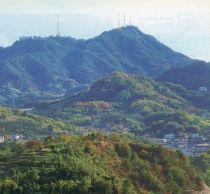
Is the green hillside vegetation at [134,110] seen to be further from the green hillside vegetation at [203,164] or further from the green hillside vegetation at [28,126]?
the green hillside vegetation at [203,164]

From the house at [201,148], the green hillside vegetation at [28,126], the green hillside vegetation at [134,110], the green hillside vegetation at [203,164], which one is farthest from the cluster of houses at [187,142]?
the green hillside vegetation at [203,164]

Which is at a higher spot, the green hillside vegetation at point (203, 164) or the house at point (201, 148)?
the green hillside vegetation at point (203, 164)

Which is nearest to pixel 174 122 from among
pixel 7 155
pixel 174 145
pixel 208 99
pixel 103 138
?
pixel 174 145

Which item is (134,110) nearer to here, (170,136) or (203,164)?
(170,136)

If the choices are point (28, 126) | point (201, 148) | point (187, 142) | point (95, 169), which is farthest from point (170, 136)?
point (95, 169)

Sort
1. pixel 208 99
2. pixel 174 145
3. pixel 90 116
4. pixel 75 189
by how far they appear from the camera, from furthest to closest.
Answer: pixel 208 99 → pixel 90 116 → pixel 174 145 → pixel 75 189

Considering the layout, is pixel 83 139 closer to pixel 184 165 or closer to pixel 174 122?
pixel 184 165
